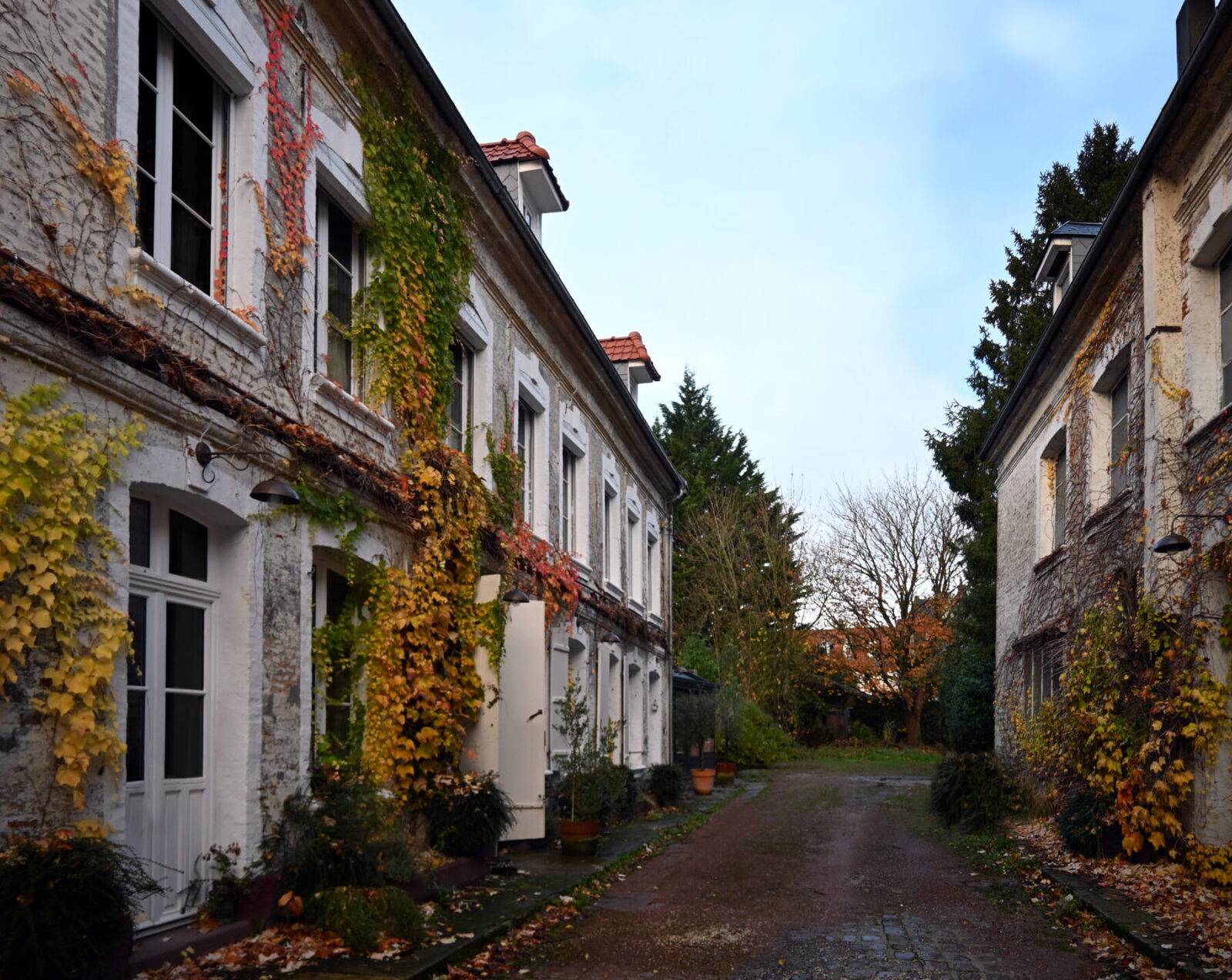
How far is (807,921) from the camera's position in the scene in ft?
27.1

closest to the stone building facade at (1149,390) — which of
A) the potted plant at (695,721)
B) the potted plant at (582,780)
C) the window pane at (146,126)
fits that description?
the potted plant at (582,780)

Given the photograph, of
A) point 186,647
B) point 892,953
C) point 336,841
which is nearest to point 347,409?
point 186,647

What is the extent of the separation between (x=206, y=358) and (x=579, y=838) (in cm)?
676

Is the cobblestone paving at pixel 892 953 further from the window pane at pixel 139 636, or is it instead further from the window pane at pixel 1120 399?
the window pane at pixel 1120 399

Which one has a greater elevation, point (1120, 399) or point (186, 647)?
point (1120, 399)

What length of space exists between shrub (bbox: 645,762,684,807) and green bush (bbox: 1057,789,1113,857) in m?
7.78

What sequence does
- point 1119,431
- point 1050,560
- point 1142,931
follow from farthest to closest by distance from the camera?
point 1050,560 → point 1119,431 → point 1142,931

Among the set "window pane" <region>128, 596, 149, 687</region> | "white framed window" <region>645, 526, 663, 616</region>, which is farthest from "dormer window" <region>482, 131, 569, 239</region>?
"window pane" <region>128, 596, 149, 687</region>

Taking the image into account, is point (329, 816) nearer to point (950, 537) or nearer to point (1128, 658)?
point (1128, 658)

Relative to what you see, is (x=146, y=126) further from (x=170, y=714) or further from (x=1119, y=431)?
(x=1119, y=431)

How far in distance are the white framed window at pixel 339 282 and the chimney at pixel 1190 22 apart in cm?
901

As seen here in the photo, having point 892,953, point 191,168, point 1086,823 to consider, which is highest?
point 191,168

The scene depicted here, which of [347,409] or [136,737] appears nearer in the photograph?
[136,737]

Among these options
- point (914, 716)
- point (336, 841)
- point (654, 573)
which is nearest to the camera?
point (336, 841)
